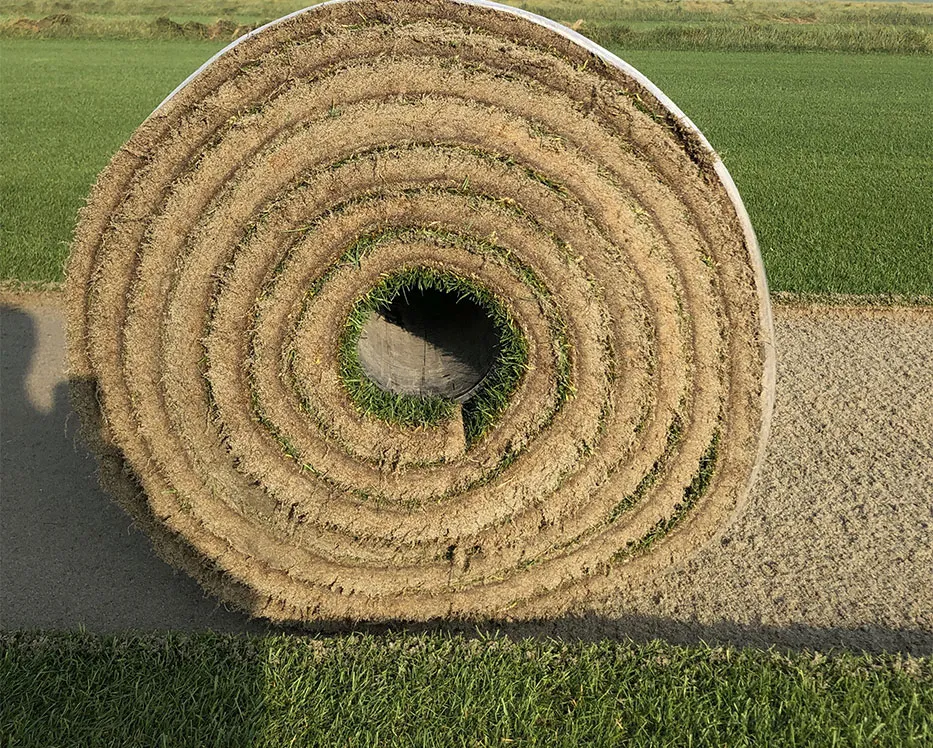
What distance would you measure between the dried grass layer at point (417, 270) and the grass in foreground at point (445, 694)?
0.44 meters

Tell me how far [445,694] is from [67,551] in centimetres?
222

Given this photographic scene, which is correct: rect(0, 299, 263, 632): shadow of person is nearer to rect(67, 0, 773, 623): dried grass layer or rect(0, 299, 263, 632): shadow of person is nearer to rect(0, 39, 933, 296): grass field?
rect(67, 0, 773, 623): dried grass layer

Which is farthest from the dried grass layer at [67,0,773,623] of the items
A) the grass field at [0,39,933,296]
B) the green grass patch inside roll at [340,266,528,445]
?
the grass field at [0,39,933,296]

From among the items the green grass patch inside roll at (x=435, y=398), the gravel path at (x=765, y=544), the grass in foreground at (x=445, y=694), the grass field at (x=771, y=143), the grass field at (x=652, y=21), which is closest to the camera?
the grass in foreground at (x=445, y=694)

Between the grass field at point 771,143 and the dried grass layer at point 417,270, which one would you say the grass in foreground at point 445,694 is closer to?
the dried grass layer at point 417,270

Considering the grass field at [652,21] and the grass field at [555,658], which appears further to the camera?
the grass field at [652,21]

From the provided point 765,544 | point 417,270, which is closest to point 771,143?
point 765,544

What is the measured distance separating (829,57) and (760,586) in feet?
77.0

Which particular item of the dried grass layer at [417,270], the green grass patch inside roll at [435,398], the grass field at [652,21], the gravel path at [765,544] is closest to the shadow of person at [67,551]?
the gravel path at [765,544]

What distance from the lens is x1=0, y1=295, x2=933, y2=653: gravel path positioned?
3.49m

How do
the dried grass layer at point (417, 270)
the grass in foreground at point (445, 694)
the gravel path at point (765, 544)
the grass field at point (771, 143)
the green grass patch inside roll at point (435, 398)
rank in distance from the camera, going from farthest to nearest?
1. the grass field at point (771, 143)
2. the gravel path at point (765, 544)
3. the green grass patch inside roll at point (435, 398)
4. the dried grass layer at point (417, 270)
5. the grass in foreground at point (445, 694)

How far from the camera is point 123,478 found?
3.43m

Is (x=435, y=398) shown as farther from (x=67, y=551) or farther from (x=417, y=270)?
(x=67, y=551)

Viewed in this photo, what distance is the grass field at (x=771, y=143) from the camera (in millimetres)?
7511
